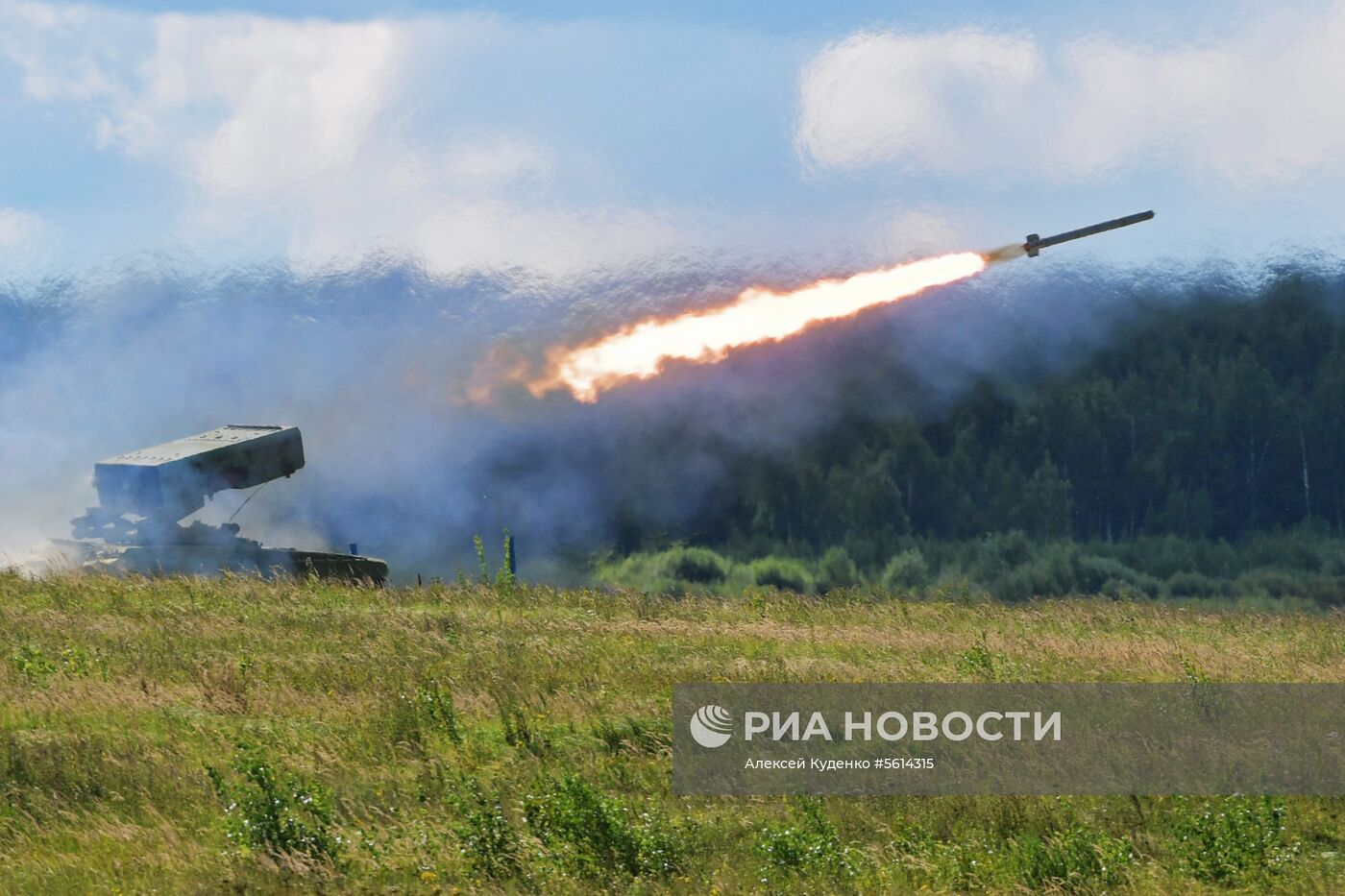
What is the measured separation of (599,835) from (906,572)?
28.8m

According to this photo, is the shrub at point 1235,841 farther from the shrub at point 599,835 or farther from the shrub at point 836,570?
the shrub at point 836,570

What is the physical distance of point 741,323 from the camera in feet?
106

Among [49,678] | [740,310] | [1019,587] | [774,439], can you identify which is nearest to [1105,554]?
[1019,587]

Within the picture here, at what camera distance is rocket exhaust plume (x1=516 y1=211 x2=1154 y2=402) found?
31.0 meters

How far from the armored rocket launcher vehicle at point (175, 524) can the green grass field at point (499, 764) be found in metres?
4.65

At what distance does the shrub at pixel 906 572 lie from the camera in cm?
3950

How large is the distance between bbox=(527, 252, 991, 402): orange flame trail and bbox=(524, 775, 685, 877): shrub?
1837 centimetres

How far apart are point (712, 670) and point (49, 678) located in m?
7.53

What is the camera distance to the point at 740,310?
33.5 m

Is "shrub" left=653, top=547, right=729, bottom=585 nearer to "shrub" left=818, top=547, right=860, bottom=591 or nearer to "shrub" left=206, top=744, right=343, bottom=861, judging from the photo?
"shrub" left=818, top=547, right=860, bottom=591

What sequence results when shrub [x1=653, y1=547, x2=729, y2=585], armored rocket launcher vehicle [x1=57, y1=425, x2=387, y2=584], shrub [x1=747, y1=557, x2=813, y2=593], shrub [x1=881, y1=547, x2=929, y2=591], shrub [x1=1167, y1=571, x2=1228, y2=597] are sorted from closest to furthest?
1. armored rocket launcher vehicle [x1=57, y1=425, x2=387, y2=584]
2. shrub [x1=747, y1=557, x2=813, y2=593]
3. shrub [x1=1167, y1=571, x2=1228, y2=597]
4. shrub [x1=653, y1=547, x2=729, y2=585]
5. shrub [x1=881, y1=547, x2=929, y2=591]

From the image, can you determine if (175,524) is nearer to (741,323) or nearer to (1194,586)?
(741,323)

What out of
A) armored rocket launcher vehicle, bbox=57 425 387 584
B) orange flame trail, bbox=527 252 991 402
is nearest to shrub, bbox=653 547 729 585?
orange flame trail, bbox=527 252 991 402

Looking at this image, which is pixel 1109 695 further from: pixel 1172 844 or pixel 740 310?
pixel 740 310
